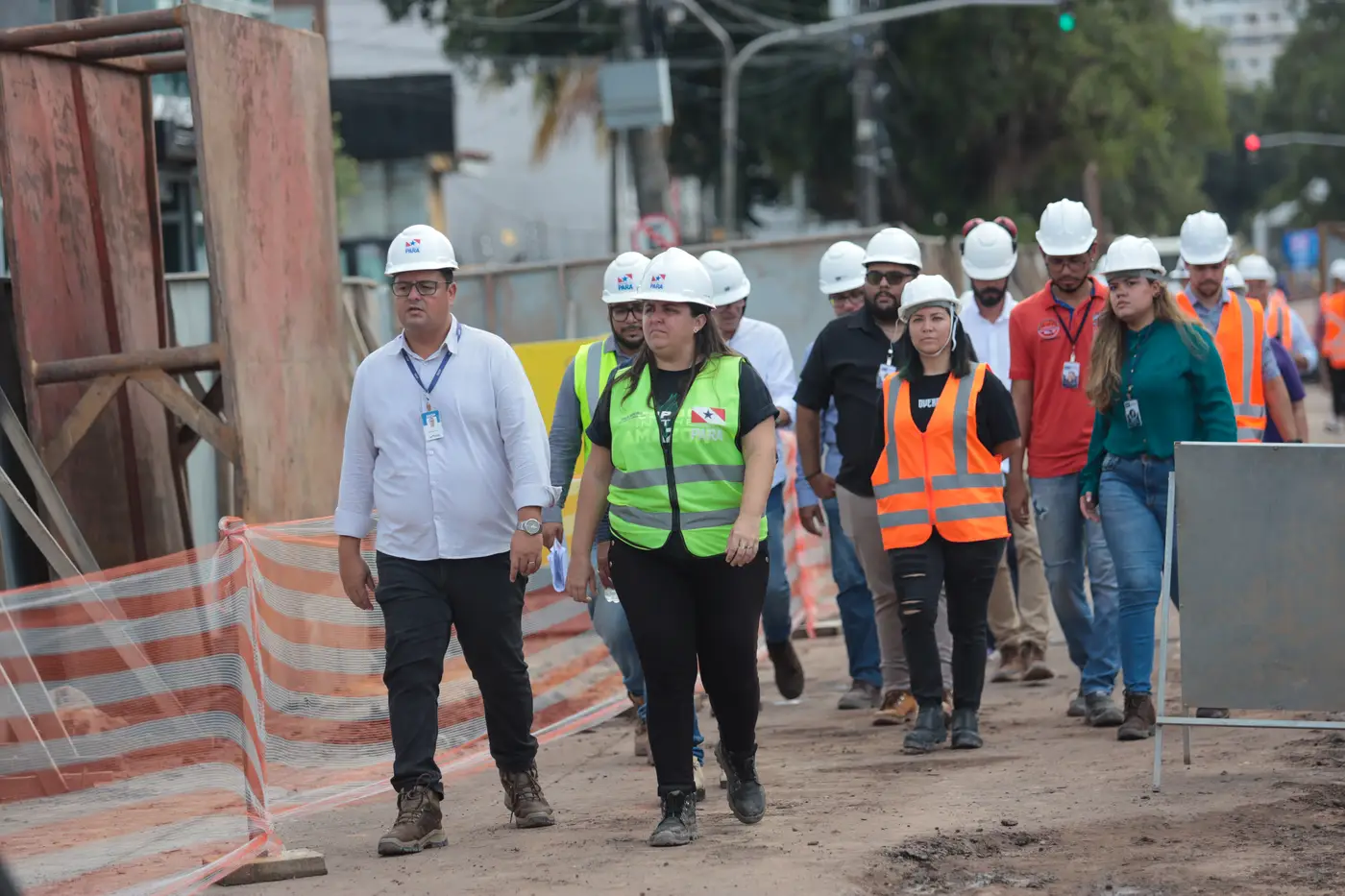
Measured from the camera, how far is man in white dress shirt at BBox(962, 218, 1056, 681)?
10477mm

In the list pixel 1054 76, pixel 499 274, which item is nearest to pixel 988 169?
pixel 1054 76

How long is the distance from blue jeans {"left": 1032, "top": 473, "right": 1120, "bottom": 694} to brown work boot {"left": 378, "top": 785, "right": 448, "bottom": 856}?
3.35 meters

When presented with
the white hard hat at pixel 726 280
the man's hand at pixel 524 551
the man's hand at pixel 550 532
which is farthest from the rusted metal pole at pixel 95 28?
the man's hand at pixel 524 551

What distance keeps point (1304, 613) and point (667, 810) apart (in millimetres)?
2422

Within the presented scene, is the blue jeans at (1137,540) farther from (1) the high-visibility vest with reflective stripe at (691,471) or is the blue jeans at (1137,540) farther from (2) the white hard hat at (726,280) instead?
(1) the high-visibility vest with reflective stripe at (691,471)

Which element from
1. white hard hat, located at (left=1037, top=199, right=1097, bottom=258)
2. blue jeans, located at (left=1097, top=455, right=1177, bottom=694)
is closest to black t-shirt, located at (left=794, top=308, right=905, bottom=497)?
white hard hat, located at (left=1037, top=199, right=1097, bottom=258)

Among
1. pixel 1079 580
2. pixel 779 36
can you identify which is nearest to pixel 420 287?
pixel 1079 580

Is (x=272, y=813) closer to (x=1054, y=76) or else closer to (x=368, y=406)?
(x=368, y=406)

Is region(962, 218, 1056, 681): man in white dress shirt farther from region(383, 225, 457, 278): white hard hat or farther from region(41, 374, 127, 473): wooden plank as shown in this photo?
region(41, 374, 127, 473): wooden plank

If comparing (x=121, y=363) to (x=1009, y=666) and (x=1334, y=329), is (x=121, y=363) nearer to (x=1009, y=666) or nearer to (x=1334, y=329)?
(x=1009, y=666)

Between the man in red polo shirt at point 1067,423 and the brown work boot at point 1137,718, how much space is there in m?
0.42

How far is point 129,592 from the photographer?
23.9 ft

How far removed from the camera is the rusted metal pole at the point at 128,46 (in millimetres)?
10109

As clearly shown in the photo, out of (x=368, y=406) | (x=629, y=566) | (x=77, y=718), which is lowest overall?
(x=77, y=718)
